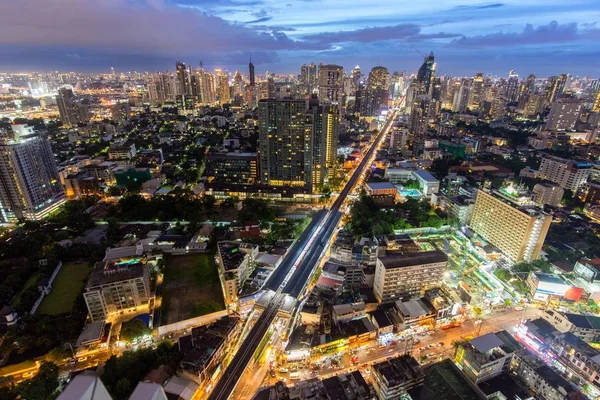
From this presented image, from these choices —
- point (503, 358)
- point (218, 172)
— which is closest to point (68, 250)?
point (218, 172)

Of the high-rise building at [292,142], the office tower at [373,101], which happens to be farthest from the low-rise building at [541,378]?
the office tower at [373,101]

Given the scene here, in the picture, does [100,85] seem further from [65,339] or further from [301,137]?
[65,339]

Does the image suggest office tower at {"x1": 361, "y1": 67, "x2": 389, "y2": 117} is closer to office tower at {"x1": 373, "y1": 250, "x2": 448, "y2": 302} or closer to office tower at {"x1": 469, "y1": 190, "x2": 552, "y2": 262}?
office tower at {"x1": 469, "y1": 190, "x2": 552, "y2": 262}

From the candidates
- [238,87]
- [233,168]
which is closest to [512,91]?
[238,87]

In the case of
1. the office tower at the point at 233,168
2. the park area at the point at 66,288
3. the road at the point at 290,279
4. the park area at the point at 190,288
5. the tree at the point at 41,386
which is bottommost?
the park area at the point at 66,288

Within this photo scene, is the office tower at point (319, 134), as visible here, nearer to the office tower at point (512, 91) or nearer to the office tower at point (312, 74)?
the office tower at point (312, 74)

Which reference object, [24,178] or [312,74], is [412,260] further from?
[312,74]
